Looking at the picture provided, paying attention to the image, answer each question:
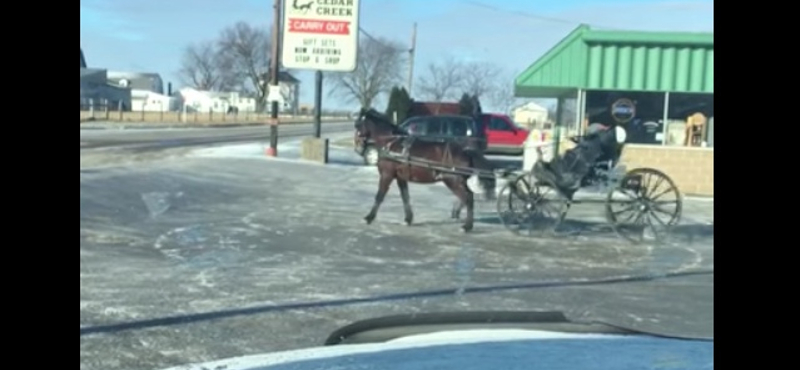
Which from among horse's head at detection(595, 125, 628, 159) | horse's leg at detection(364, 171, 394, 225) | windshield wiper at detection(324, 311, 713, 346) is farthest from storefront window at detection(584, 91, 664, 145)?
windshield wiper at detection(324, 311, 713, 346)

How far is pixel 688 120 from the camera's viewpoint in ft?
78.9

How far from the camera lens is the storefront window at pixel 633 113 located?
24.4 meters

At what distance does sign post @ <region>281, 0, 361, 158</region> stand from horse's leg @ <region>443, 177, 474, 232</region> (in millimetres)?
9571

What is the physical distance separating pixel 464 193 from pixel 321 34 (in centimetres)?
1039

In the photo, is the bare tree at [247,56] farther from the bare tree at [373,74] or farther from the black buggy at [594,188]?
the black buggy at [594,188]

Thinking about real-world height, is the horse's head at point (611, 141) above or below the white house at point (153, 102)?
below

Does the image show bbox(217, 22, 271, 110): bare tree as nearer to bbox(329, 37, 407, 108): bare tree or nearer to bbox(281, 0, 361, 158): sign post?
bbox(329, 37, 407, 108): bare tree

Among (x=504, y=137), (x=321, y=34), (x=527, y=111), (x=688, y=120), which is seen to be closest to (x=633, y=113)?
(x=688, y=120)

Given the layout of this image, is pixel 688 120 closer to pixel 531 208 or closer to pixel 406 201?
pixel 531 208

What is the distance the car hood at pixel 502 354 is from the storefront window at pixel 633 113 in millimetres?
20889

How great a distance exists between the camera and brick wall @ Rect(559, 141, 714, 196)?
23.4m

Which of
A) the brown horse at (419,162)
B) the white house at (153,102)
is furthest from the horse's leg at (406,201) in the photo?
the white house at (153,102)
